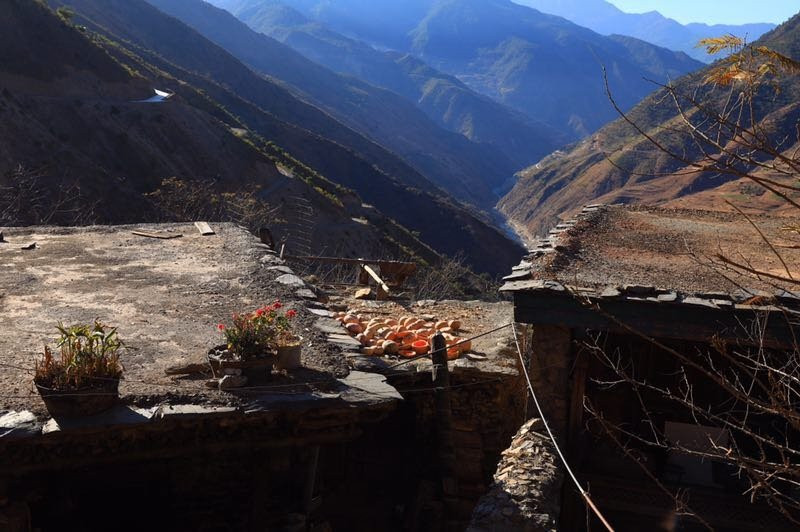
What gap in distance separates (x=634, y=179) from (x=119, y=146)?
40.4m

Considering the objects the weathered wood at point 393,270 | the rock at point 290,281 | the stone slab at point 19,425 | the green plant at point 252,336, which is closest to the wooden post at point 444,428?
the rock at point 290,281

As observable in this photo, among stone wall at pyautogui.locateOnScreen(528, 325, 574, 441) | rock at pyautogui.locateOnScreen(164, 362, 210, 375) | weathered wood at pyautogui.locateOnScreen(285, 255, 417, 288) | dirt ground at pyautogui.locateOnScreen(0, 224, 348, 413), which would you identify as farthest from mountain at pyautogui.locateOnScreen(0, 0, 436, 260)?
rock at pyautogui.locateOnScreen(164, 362, 210, 375)

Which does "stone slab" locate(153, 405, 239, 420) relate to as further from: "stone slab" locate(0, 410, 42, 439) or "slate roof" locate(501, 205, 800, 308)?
"slate roof" locate(501, 205, 800, 308)

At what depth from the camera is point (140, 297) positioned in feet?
24.9

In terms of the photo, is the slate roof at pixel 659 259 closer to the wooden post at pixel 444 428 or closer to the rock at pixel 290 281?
the wooden post at pixel 444 428

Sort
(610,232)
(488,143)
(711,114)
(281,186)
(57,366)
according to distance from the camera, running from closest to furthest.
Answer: (711,114) → (57,366) → (610,232) → (281,186) → (488,143)

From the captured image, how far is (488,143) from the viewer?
135125 mm

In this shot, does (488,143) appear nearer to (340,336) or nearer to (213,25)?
(213,25)

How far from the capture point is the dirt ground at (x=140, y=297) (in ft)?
17.9

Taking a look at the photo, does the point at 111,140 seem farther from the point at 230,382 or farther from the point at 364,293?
the point at 230,382

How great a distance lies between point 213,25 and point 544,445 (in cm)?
14774

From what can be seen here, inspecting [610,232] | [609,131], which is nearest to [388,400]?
[610,232]

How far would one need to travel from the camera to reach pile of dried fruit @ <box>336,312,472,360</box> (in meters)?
8.38

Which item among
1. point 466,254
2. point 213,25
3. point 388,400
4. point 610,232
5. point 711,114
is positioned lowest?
point 466,254
